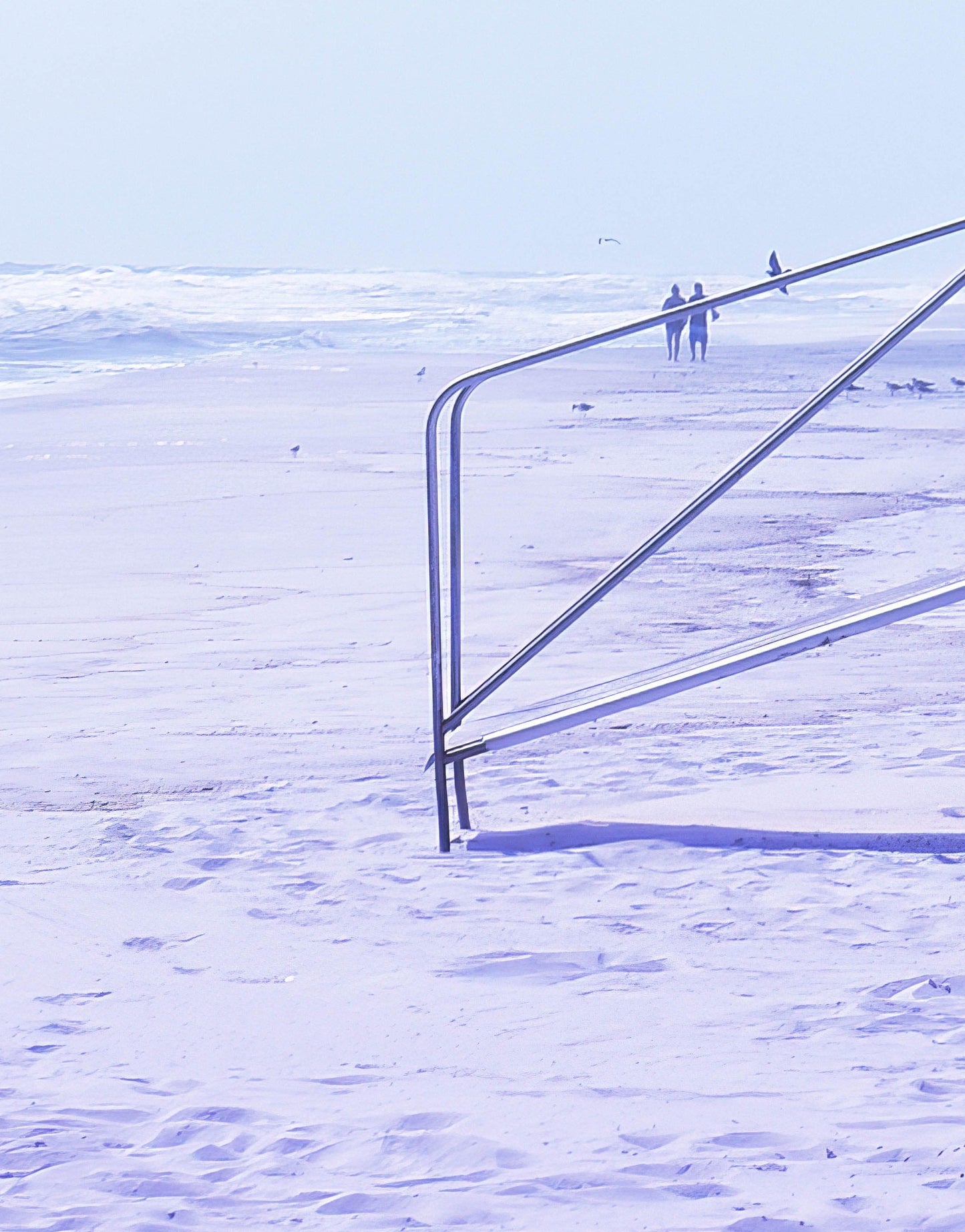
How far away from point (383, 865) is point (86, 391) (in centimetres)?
1579

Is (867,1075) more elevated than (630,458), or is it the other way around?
(630,458)

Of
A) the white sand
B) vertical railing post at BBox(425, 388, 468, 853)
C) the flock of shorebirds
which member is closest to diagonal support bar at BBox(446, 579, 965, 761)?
vertical railing post at BBox(425, 388, 468, 853)

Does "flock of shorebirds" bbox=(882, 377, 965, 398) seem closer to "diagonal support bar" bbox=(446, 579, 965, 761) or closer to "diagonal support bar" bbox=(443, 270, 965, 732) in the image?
"diagonal support bar" bbox=(443, 270, 965, 732)

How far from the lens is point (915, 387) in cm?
1380

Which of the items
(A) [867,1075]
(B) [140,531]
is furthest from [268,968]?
(B) [140,531]

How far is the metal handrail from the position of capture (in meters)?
3.50

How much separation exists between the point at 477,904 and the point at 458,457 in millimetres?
1132

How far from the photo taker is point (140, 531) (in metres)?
8.40

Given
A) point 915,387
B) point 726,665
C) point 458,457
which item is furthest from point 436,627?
point 915,387

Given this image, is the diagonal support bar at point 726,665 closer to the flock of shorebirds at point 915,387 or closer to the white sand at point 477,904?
the white sand at point 477,904

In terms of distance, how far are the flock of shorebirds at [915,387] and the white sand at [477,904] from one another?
238 inches

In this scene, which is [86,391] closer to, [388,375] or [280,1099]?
[388,375]

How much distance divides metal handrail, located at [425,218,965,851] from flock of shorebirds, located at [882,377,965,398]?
9989mm

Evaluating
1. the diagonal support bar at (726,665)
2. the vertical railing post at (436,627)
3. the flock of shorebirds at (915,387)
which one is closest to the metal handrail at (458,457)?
the vertical railing post at (436,627)
